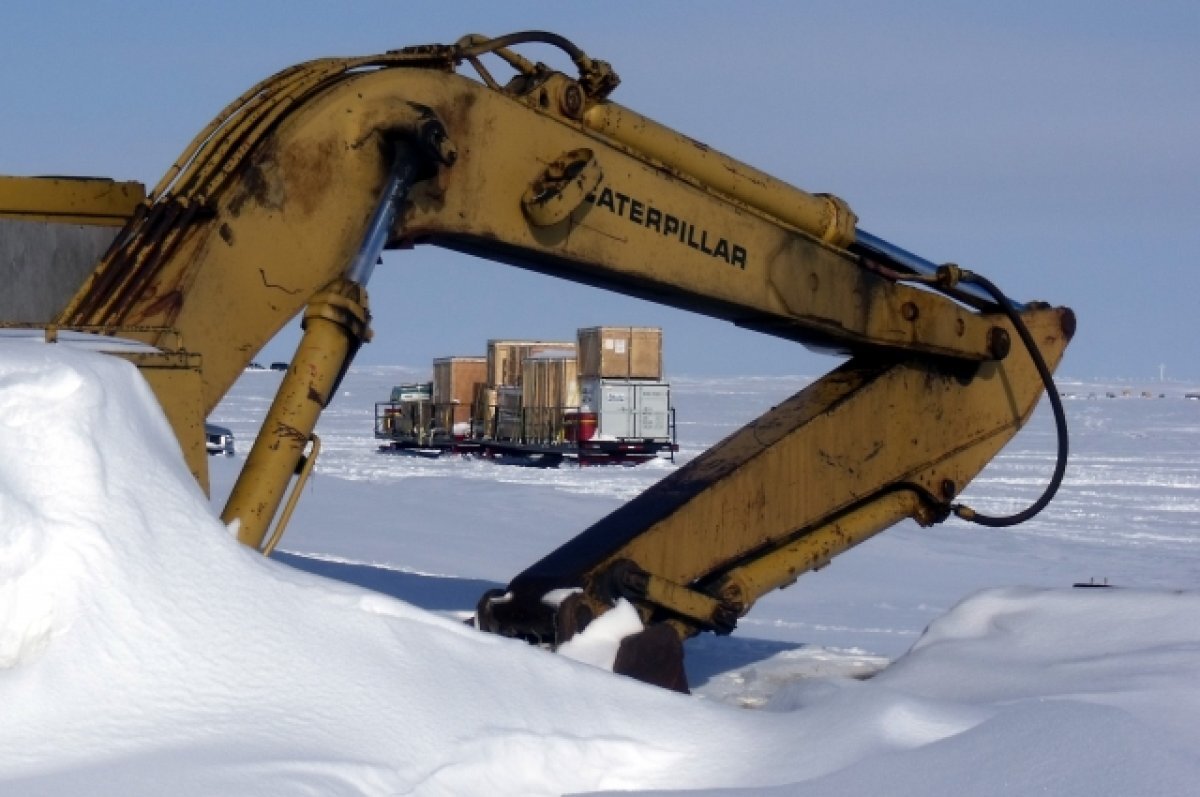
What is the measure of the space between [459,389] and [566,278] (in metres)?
34.2

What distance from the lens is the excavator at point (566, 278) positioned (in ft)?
14.7

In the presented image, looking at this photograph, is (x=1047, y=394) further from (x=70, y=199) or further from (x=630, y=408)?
(x=630, y=408)

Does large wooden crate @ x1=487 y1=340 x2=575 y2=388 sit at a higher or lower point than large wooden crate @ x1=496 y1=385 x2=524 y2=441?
higher

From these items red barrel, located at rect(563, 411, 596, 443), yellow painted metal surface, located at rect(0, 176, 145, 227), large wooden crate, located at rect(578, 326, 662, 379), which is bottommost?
red barrel, located at rect(563, 411, 596, 443)

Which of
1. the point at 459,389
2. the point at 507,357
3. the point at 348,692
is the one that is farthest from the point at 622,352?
the point at 348,692

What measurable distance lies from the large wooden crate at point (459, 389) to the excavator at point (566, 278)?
32510 mm

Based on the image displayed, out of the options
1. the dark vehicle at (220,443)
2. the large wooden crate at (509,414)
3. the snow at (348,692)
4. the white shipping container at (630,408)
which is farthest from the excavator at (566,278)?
the large wooden crate at (509,414)

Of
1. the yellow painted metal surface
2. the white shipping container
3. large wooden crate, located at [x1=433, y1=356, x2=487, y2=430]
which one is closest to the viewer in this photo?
the yellow painted metal surface

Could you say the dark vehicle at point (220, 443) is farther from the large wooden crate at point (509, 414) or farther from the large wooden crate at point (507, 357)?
the large wooden crate at point (507, 357)

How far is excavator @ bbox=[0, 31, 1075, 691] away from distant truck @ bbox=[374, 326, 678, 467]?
25.4 meters

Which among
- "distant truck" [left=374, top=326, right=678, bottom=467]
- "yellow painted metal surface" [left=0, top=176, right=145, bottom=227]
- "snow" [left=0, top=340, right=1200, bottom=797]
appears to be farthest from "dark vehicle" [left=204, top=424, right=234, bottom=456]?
"snow" [left=0, top=340, right=1200, bottom=797]

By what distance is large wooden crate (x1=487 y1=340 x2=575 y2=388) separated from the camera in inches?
1505

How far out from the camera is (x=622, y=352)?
33344mm

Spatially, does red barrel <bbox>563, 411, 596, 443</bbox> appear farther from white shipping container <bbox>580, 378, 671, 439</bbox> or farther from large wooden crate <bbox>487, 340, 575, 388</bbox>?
large wooden crate <bbox>487, 340, 575, 388</bbox>
